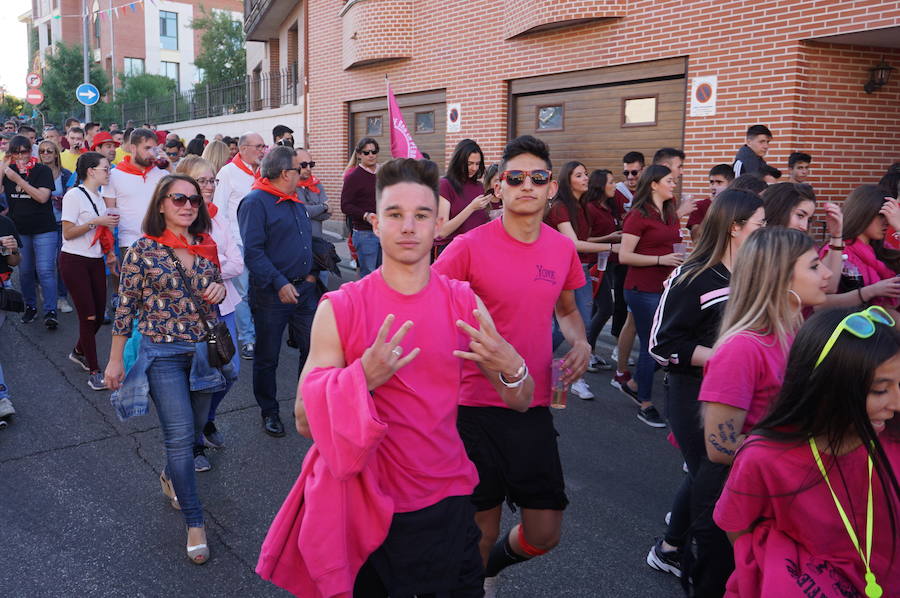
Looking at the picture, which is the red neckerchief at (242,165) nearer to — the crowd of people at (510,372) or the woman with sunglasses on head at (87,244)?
the woman with sunglasses on head at (87,244)

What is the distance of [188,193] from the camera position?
4258 mm

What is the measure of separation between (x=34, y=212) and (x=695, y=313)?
306 inches

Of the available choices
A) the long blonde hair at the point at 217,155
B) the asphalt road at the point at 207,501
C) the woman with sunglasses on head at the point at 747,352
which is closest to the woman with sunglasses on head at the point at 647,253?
the asphalt road at the point at 207,501

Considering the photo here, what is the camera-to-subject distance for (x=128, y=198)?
23.4 ft

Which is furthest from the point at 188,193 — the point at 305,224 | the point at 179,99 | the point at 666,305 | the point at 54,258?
the point at 179,99

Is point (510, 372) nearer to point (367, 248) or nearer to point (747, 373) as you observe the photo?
point (747, 373)

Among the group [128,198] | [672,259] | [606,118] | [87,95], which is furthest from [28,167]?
[87,95]

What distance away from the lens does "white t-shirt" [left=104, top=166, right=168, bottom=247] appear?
7.13m

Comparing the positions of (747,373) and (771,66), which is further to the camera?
(771,66)

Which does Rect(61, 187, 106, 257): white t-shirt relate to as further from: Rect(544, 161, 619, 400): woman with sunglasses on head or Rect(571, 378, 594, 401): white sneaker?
Rect(571, 378, 594, 401): white sneaker

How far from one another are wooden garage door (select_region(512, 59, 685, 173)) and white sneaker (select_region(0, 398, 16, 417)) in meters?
8.23

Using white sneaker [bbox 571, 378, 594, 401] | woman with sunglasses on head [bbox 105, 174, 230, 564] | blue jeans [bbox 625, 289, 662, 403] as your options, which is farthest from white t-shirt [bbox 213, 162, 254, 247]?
blue jeans [bbox 625, 289, 662, 403]

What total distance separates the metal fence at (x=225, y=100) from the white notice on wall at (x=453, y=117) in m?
8.11

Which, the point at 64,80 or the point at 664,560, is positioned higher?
the point at 64,80
